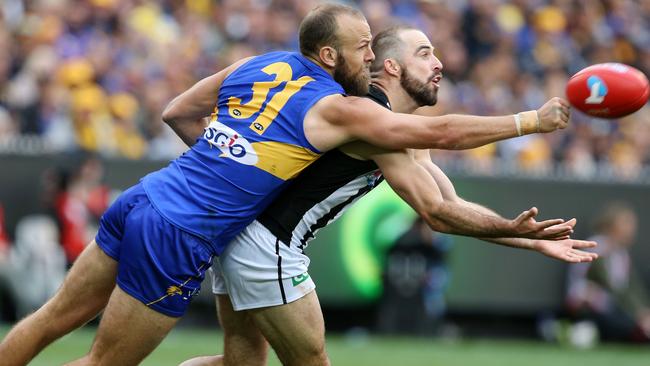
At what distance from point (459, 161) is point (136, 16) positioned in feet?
14.2

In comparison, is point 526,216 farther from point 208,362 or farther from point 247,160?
point 208,362

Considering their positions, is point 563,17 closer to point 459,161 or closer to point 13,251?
point 459,161

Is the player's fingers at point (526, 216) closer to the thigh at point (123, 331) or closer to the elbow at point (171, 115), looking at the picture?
the thigh at point (123, 331)

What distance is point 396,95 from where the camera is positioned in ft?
22.5

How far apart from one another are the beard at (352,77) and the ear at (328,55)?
0.02 m

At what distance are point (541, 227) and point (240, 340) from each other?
6.19 feet

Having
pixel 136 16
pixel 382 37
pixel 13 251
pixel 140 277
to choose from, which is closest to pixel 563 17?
pixel 136 16

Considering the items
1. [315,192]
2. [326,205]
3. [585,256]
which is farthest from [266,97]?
[585,256]

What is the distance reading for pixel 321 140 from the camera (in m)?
6.33

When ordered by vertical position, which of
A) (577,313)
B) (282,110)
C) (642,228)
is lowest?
(577,313)

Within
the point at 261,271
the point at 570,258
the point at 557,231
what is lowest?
the point at 261,271

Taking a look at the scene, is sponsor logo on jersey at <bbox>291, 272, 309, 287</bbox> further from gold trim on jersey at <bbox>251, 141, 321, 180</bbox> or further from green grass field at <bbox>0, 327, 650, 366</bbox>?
green grass field at <bbox>0, 327, 650, 366</bbox>

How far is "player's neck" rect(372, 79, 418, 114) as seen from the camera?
22.4 ft

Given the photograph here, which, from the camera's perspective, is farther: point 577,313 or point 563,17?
point 563,17
